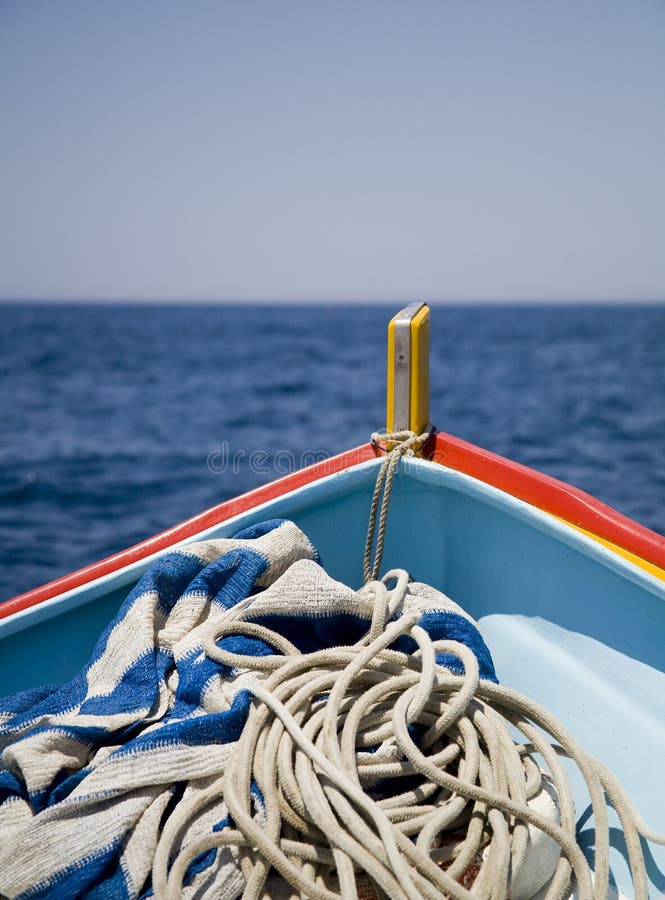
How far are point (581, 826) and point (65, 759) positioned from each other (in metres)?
0.89

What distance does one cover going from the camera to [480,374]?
24125 mm

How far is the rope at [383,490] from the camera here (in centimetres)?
200

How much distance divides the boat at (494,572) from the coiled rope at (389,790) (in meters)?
0.20

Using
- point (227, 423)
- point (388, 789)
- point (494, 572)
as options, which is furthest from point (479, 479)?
point (227, 423)

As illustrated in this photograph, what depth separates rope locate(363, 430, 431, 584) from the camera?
200 cm

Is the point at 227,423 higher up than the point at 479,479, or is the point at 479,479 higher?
the point at 479,479

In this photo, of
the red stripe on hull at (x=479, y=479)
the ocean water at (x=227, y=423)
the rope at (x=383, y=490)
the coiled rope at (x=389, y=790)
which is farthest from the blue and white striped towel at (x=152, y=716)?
the ocean water at (x=227, y=423)

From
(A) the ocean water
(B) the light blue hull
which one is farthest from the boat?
(A) the ocean water

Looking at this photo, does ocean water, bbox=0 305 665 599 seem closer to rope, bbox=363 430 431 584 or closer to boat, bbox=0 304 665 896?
boat, bbox=0 304 665 896

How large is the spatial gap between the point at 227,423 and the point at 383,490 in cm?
1338

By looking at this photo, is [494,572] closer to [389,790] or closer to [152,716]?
[389,790]

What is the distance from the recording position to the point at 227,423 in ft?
50.0

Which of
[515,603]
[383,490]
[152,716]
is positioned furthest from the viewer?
[383,490]

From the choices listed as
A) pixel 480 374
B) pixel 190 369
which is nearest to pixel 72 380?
pixel 190 369
